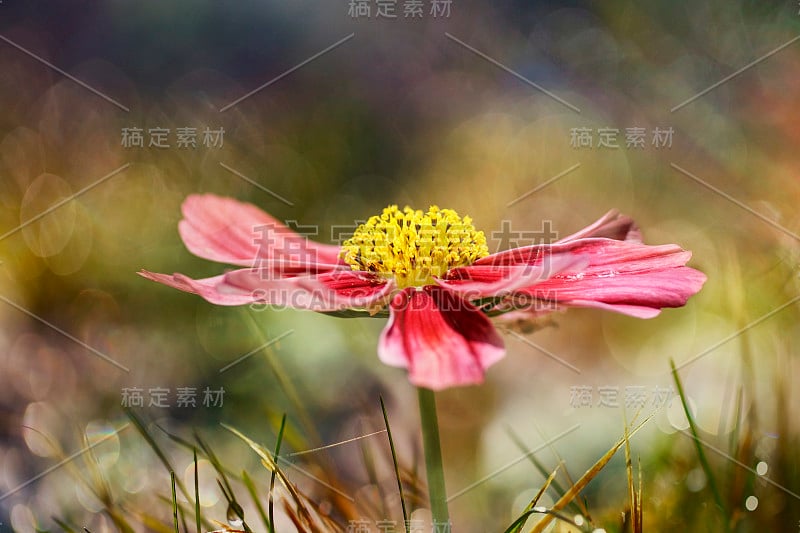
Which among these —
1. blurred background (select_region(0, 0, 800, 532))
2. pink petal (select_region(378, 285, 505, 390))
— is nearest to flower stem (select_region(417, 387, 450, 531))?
pink petal (select_region(378, 285, 505, 390))

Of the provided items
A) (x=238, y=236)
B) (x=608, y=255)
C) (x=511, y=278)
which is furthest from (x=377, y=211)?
(x=511, y=278)

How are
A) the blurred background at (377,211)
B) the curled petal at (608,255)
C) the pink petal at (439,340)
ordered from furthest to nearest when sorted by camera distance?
the blurred background at (377,211), the curled petal at (608,255), the pink petal at (439,340)

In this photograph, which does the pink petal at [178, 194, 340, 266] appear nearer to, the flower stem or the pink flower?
the pink flower

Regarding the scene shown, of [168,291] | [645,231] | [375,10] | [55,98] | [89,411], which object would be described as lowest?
[89,411]

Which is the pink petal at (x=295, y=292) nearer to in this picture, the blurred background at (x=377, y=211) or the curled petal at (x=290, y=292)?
the curled petal at (x=290, y=292)

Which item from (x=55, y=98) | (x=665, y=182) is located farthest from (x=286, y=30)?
(x=665, y=182)

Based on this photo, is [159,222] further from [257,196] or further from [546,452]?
[546,452]

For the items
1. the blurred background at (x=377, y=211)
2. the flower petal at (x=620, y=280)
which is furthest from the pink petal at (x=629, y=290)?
the blurred background at (x=377, y=211)
